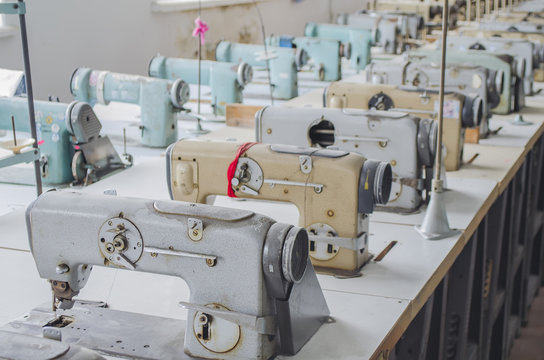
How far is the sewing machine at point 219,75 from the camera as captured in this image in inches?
157

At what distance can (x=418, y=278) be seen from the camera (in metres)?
1.90

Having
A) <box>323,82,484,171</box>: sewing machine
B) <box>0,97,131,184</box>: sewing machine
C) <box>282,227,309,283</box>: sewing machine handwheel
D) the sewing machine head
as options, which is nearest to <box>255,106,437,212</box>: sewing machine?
<box>323,82,484,171</box>: sewing machine

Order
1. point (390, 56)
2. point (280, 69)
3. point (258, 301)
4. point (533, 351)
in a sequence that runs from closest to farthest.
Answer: point (258, 301)
point (533, 351)
point (280, 69)
point (390, 56)

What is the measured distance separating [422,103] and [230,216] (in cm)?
167

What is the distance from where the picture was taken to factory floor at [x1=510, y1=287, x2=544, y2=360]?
3.62 m

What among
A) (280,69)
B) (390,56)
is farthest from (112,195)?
(390,56)

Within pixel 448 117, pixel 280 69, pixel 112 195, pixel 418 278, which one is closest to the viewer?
pixel 112 195

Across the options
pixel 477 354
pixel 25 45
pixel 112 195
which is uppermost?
pixel 25 45

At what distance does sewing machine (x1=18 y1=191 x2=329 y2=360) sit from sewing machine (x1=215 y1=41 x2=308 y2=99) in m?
3.05

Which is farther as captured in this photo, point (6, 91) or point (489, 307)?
point (489, 307)

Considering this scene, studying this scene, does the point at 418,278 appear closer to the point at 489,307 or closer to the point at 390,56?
the point at 489,307

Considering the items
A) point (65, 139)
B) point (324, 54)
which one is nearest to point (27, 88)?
point (65, 139)

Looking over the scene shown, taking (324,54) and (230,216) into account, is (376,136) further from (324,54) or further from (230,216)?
(324,54)

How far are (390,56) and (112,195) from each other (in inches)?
188
